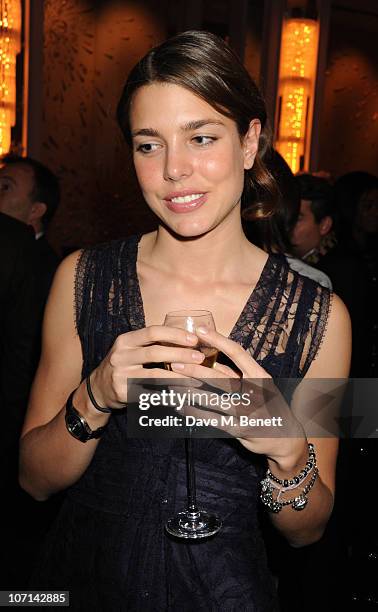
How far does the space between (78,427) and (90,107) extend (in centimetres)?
622

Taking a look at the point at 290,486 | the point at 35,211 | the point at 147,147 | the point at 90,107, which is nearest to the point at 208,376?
the point at 290,486

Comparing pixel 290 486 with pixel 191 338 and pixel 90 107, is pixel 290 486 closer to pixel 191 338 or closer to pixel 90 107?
pixel 191 338

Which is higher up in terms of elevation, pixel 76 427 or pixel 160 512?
pixel 76 427

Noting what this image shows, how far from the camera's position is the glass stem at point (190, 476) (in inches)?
60.7

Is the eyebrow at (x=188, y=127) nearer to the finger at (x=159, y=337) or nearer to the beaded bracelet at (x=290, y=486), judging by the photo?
the finger at (x=159, y=337)

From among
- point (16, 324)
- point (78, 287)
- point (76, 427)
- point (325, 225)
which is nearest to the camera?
point (76, 427)

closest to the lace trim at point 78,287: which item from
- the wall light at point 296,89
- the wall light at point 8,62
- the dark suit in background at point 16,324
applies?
the dark suit in background at point 16,324

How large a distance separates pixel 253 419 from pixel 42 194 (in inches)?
132

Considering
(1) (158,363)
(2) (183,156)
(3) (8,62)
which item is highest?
(3) (8,62)

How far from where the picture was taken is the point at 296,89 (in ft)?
26.6

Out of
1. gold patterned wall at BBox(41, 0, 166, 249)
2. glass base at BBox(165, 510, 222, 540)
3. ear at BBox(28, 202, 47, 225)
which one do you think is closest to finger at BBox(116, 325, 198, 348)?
glass base at BBox(165, 510, 222, 540)

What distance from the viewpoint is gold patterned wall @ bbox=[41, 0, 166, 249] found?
6.90 metres

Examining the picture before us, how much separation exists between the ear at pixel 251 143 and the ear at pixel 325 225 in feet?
8.17

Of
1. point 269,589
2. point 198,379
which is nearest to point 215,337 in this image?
point 198,379
